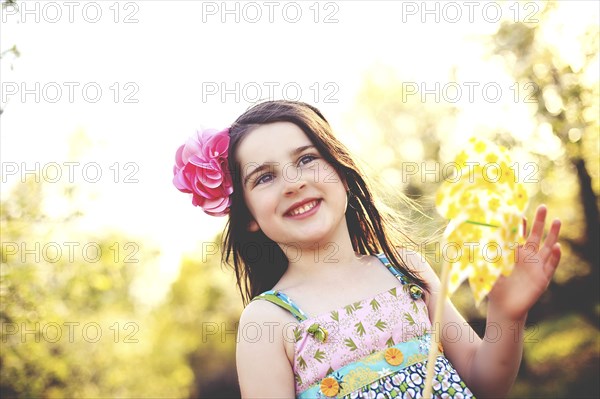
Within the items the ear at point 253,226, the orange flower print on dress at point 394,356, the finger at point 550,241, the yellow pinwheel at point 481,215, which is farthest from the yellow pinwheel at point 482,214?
the ear at point 253,226

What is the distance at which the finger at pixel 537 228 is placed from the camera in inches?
80.9

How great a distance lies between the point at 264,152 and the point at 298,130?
0.54 ft

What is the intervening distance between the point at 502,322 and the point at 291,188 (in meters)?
0.84

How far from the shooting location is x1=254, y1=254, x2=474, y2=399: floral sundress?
2.28 meters

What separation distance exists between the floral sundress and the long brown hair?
0.84 ft

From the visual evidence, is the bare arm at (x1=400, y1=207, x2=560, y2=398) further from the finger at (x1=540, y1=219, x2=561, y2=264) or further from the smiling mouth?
the smiling mouth

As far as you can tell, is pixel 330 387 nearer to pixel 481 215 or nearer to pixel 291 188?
pixel 291 188

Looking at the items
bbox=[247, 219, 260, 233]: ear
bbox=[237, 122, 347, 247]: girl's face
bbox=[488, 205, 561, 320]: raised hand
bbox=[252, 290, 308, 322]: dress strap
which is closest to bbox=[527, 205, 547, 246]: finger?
bbox=[488, 205, 561, 320]: raised hand

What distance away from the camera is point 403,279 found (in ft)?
8.34

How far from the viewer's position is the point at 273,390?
2264 millimetres

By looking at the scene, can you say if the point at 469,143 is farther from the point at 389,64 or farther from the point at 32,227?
the point at 389,64

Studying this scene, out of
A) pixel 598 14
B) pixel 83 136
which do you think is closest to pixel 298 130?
pixel 83 136

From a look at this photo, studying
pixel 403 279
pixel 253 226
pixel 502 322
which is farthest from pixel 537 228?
pixel 253 226

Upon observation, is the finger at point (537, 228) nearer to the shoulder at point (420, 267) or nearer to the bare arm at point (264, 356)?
the shoulder at point (420, 267)
